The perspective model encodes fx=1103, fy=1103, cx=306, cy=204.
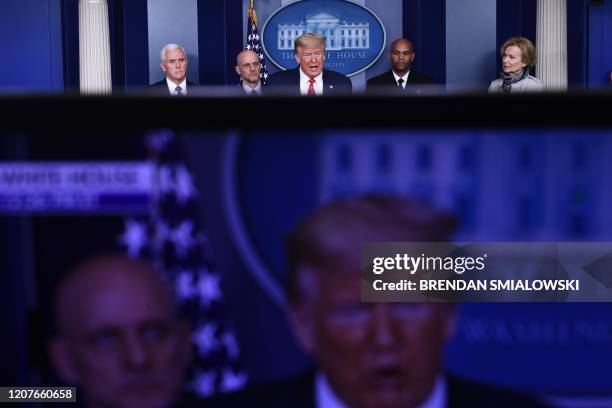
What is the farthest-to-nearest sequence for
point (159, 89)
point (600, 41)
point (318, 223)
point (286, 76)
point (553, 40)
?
point (600, 41)
point (553, 40)
point (286, 76)
point (159, 89)
point (318, 223)

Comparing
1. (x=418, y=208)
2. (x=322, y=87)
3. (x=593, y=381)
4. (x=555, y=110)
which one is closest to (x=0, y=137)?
(x=418, y=208)

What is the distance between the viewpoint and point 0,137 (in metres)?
1.05

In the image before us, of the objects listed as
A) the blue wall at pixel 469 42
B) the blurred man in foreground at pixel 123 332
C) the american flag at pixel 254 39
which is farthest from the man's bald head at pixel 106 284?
the blue wall at pixel 469 42

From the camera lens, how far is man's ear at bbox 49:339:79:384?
108 centimetres

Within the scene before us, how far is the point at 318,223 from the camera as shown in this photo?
1055 millimetres

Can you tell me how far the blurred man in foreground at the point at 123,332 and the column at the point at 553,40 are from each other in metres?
10.5

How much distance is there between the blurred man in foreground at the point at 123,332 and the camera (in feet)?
3.48

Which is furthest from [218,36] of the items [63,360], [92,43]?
[63,360]

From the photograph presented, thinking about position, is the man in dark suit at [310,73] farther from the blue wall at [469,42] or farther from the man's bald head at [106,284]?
the man's bald head at [106,284]

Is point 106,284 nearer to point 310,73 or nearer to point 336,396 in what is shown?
point 336,396

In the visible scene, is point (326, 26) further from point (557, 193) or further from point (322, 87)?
point (557, 193)

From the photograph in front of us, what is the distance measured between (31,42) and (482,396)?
11.0 m

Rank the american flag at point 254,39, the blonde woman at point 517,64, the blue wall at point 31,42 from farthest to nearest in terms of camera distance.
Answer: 1. the blue wall at point 31,42
2. the american flag at point 254,39
3. the blonde woman at point 517,64

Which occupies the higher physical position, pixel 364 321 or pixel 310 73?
pixel 310 73
